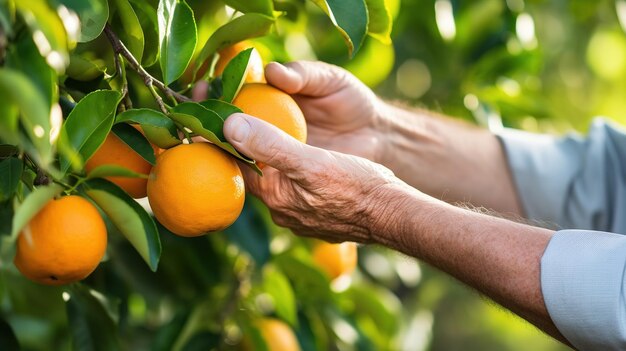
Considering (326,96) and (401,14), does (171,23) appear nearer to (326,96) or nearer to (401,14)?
(326,96)

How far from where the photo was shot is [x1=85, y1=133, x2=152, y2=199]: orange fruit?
1.10 metres

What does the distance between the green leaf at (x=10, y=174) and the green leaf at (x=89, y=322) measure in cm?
40

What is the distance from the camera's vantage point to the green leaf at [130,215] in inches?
40.2

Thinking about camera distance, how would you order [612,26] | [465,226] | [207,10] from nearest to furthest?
[465,226], [207,10], [612,26]

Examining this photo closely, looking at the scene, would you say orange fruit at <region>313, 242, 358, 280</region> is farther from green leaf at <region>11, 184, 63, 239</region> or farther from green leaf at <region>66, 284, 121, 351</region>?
green leaf at <region>11, 184, 63, 239</region>

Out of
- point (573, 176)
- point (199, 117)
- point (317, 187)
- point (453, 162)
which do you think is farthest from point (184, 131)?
point (573, 176)

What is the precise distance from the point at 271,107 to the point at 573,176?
0.98m

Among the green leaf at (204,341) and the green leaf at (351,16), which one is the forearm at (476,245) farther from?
the green leaf at (204,341)

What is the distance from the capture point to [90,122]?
999 mm

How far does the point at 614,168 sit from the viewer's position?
6.20ft

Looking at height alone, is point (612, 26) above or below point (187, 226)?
below

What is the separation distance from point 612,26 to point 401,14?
111 cm

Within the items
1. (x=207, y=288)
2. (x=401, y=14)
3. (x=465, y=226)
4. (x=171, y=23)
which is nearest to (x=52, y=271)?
(x=171, y=23)

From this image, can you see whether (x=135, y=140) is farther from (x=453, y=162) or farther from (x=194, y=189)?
(x=453, y=162)
